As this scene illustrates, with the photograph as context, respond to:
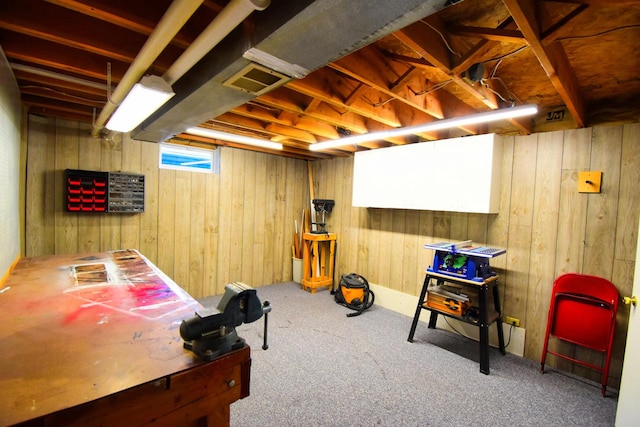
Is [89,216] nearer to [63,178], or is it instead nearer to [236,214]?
[63,178]

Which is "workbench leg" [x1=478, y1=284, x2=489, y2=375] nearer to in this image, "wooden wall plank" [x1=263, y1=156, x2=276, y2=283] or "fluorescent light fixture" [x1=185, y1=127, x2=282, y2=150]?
"fluorescent light fixture" [x1=185, y1=127, x2=282, y2=150]

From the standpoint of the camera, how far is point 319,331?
3.23 metres

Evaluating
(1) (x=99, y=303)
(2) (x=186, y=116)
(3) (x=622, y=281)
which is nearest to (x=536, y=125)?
(3) (x=622, y=281)

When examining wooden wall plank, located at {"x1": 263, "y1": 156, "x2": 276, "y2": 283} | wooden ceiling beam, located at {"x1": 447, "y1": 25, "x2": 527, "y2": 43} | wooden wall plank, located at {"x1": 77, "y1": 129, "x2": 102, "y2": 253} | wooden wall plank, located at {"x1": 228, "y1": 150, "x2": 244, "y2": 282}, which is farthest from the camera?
wooden wall plank, located at {"x1": 263, "y1": 156, "x2": 276, "y2": 283}

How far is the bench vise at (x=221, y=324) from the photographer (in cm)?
99

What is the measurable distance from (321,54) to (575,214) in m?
2.82

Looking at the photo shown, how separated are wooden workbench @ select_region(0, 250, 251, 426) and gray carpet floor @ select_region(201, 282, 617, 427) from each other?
1.11 metres

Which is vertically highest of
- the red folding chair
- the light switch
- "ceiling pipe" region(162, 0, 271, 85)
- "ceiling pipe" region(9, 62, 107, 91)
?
"ceiling pipe" region(9, 62, 107, 91)

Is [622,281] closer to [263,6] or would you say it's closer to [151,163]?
[263,6]

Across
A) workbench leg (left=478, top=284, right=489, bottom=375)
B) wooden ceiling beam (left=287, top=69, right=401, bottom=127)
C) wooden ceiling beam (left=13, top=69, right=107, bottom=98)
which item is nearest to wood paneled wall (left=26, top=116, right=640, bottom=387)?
workbench leg (left=478, top=284, right=489, bottom=375)

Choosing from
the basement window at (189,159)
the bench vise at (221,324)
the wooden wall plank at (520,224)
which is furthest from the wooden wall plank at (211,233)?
the wooden wall plank at (520,224)

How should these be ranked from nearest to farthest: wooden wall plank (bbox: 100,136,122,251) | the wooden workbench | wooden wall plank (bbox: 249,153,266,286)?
the wooden workbench < wooden wall plank (bbox: 100,136,122,251) < wooden wall plank (bbox: 249,153,266,286)

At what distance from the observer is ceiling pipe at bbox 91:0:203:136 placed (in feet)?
3.51

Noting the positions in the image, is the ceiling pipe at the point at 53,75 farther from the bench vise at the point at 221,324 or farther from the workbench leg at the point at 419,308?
the workbench leg at the point at 419,308
